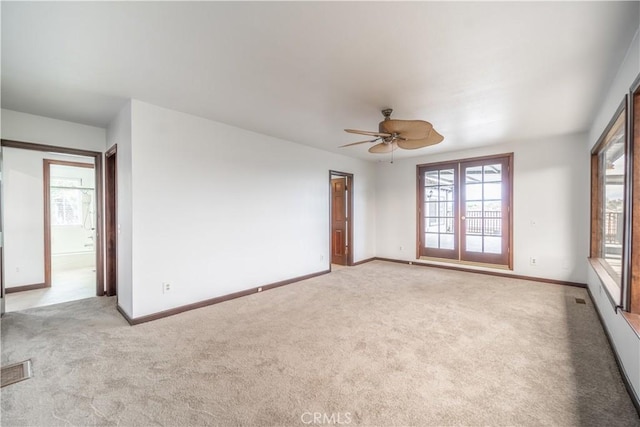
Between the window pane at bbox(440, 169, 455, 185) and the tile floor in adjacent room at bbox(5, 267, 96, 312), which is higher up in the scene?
the window pane at bbox(440, 169, 455, 185)

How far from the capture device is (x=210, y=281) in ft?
12.0

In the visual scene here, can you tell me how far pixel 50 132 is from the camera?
352 cm

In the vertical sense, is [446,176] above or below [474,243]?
above

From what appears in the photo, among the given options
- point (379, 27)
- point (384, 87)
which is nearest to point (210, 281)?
point (384, 87)

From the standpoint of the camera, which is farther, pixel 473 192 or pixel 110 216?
pixel 473 192

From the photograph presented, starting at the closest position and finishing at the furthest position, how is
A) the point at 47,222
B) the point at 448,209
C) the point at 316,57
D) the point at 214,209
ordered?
1. the point at 316,57
2. the point at 214,209
3. the point at 47,222
4. the point at 448,209

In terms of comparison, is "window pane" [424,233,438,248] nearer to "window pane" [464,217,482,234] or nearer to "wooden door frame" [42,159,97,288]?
"window pane" [464,217,482,234]

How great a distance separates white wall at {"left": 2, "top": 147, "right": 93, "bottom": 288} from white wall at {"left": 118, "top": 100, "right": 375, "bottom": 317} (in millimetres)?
2324

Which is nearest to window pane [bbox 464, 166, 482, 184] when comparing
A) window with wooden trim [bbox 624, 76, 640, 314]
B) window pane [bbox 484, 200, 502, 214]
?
window pane [bbox 484, 200, 502, 214]

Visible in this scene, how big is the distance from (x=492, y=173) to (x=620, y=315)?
357 cm

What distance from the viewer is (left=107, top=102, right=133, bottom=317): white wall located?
9.95 ft

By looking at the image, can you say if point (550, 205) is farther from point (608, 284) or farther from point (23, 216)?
point (23, 216)

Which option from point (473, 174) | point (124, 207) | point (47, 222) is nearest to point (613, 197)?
point (473, 174)

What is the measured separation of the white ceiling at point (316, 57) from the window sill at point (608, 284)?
75.7 inches
